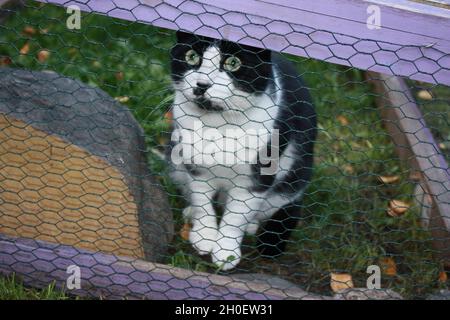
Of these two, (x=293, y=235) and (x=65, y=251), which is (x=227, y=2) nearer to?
(x=65, y=251)

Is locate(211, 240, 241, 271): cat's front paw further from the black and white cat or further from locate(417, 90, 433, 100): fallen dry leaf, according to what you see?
locate(417, 90, 433, 100): fallen dry leaf

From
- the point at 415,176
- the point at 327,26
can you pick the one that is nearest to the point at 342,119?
the point at 415,176

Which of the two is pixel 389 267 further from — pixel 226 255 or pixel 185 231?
pixel 185 231

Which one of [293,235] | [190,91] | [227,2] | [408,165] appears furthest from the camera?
[408,165]

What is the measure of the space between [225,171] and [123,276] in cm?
45

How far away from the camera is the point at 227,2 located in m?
1.47

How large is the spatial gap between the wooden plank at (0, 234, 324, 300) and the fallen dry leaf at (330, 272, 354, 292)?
Answer: 15 cm

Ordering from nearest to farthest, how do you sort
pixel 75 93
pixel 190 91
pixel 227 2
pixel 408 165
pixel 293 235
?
pixel 227 2 → pixel 190 91 → pixel 75 93 → pixel 293 235 → pixel 408 165

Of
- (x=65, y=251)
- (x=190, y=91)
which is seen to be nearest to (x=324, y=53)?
(x=190, y=91)

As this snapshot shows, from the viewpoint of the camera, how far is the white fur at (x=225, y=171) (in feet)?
5.75

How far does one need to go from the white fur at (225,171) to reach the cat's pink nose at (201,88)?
0.01 m

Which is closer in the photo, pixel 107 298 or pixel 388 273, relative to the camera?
pixel 107 298
